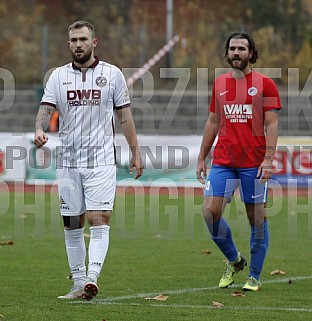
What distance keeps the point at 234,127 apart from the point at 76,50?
182cm

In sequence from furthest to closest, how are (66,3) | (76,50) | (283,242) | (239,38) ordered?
(66,3)
(283,242)
(239,38)
(76,50)

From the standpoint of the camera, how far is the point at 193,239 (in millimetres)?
14781

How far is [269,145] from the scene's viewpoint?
9.55m

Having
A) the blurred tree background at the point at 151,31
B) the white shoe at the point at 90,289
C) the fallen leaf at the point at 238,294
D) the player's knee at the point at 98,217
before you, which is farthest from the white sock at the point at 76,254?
the blurred tree background at the point at 151,31

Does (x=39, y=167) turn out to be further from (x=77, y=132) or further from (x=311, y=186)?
(x=77, y=132)

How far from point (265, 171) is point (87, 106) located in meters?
1.80

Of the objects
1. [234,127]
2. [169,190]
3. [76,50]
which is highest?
[76,50]

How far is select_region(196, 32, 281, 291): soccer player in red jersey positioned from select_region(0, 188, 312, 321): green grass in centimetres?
55

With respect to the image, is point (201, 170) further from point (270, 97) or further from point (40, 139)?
point (40, 139)

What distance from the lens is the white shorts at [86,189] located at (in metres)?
8.88

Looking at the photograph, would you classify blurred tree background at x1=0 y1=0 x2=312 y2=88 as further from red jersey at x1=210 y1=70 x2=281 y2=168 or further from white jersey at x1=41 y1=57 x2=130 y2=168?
white jersey at x1=41 y1=57 x2=130 y2=168

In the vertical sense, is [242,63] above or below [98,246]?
above

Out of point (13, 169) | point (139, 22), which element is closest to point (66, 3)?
point (139, 22)

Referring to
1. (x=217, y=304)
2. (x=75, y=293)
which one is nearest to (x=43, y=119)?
(x=75, y=293)
